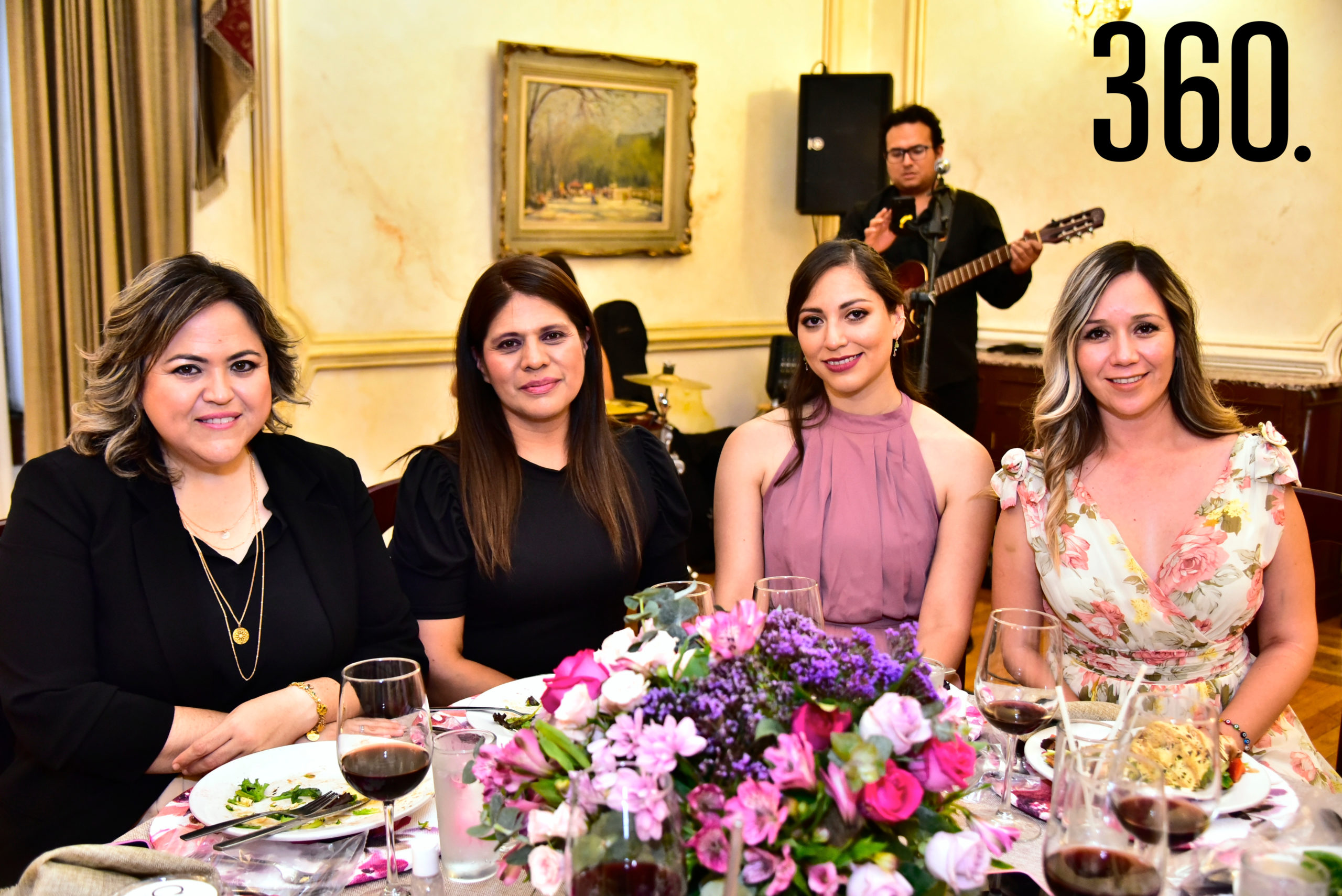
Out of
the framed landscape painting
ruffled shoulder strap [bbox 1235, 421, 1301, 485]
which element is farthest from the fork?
the framed landscape painting

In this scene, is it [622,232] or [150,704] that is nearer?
[150,704]

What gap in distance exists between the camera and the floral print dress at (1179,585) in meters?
1.99

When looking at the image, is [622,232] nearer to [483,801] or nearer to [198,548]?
[198,548]

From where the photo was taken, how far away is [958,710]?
1024mm

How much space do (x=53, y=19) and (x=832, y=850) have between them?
387 cm

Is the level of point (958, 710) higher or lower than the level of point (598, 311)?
lower

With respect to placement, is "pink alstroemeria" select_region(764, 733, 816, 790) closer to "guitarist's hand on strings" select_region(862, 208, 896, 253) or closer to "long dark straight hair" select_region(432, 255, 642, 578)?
"long dark straight hair" select_region(432, 255, 642, 578)

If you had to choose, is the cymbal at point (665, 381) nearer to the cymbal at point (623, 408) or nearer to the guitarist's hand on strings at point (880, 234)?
the cymbal at point (623, 408)

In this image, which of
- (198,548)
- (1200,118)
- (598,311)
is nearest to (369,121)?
(598,311)

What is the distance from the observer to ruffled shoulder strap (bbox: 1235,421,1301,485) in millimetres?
1992

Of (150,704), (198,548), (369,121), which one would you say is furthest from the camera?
(369,121)

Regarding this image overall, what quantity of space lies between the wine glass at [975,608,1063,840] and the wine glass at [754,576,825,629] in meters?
0.20

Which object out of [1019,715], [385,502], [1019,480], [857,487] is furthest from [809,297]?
[1019,715]

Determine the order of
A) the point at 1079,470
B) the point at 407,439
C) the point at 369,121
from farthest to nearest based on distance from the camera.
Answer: the point at 407,439, the point at 369,121, the point at 1079,470
